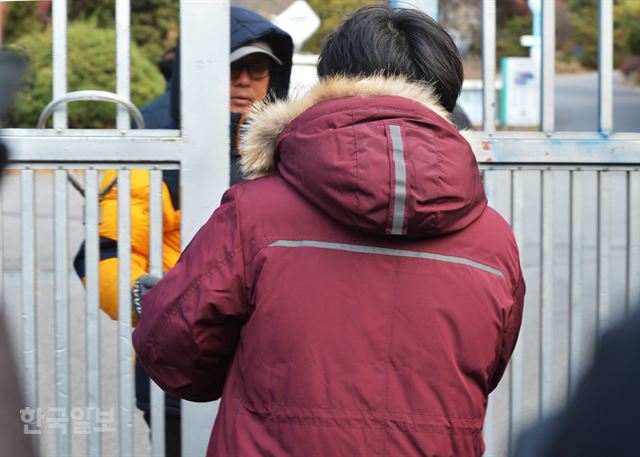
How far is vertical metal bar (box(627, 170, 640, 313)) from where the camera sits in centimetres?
295

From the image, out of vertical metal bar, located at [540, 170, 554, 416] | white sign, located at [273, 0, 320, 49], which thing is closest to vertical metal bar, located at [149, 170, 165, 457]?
vertical metal bar, located at [540, 170, 554, 416]

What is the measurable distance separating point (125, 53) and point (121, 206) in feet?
1.31

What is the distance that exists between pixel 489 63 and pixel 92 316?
1256 mm

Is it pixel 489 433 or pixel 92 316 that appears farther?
pixel 489 433

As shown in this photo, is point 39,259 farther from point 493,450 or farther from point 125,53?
point 493,450

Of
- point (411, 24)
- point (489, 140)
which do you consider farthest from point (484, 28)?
point (411, 24)

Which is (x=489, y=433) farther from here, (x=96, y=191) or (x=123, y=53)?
(x=123, y=53)

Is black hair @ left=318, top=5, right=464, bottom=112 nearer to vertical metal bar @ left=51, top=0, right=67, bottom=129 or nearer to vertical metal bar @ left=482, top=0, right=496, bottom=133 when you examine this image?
vertical metal bar @ left=482, top=0, right=496, bottom=133

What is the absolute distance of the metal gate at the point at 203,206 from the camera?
2.73 metres

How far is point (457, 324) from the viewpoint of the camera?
1.97 metres

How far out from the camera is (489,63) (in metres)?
2.88

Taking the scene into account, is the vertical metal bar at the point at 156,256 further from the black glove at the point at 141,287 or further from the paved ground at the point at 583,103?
the paved ground at the point at 583,103

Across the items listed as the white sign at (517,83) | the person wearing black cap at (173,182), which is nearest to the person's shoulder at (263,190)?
the person wearing black cap at (173,182)

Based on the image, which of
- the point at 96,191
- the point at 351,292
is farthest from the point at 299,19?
the point at 351,292
